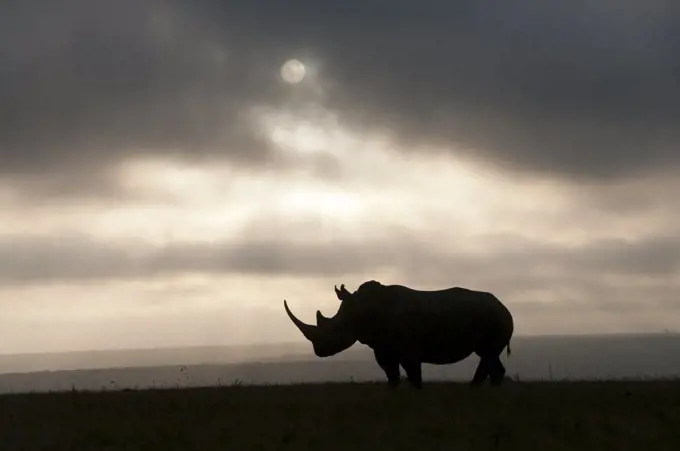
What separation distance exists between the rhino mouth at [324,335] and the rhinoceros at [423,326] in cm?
6

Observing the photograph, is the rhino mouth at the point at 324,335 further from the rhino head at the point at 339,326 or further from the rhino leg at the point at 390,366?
the rhino leg at the point at 390,366

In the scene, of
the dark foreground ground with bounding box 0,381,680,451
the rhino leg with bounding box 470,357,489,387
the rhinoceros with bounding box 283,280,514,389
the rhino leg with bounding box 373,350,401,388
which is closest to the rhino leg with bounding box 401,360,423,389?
the rhinoceros with bounding box 283,280,514,389

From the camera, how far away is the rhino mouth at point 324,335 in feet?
77.6

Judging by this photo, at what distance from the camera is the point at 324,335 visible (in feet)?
78.2

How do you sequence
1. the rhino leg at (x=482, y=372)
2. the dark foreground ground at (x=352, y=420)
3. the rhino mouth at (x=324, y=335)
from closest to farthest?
the dark foreground ground at (x=352, y=420)
the rhino leg at (x=482, y=372)
the rhino mouth at (x=324, y=335)

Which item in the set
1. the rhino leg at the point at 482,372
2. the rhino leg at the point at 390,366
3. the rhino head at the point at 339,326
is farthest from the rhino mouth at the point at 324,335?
the rhino leg at the point at 482,372

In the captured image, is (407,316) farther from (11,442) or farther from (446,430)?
(11,442)

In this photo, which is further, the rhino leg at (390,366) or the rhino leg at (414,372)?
the rhino leg at (390,366)

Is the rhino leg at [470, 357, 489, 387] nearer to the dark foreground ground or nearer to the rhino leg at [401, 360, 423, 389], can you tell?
the rhino leg at [401, 360, 423, 389]

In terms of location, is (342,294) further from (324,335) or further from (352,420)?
(352,420)

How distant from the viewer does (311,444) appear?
45.6 feet

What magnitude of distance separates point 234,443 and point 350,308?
9.54m

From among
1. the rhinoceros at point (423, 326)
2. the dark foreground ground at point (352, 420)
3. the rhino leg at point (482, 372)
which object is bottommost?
the dark foreground ground at point (352, 420)

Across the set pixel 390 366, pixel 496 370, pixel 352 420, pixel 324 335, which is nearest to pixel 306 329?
pixel 324 335
